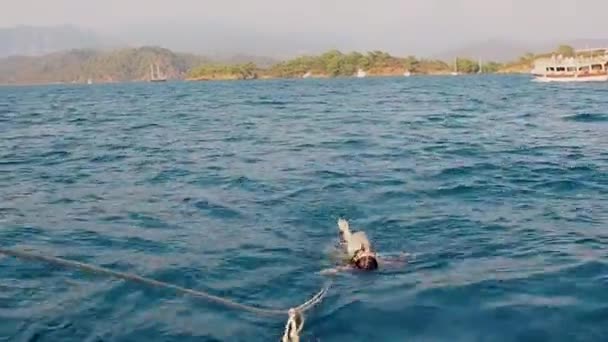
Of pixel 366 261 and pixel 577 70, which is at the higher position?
pixel 577 70

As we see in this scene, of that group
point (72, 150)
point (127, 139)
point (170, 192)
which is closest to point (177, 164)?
point (170, 192)

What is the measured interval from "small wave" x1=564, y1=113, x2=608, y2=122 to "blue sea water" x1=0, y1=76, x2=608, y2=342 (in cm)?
573

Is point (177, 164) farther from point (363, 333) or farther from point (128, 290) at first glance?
point (363, 333)

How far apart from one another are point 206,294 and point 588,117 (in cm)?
3043

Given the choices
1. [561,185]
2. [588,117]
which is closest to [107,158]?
[561,185]

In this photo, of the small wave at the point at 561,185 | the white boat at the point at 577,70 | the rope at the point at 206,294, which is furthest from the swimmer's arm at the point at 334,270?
the white boat at the point at 577,70

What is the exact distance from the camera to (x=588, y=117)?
33812 millimetres

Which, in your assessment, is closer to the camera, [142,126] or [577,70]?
[142,126]

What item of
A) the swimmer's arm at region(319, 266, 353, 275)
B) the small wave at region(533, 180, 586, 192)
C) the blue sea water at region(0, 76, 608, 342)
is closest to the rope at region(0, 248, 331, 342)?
the blue sea water at region(0, 76, 608, 342)

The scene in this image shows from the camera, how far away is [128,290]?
378 inches

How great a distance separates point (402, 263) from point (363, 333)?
2.97 m

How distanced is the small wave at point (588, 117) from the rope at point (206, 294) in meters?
27.0

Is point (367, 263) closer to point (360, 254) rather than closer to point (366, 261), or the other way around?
point (366, 261)

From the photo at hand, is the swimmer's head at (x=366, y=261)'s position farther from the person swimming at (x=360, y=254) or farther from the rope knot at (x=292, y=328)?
the rope knot at (x=292, y=328)
